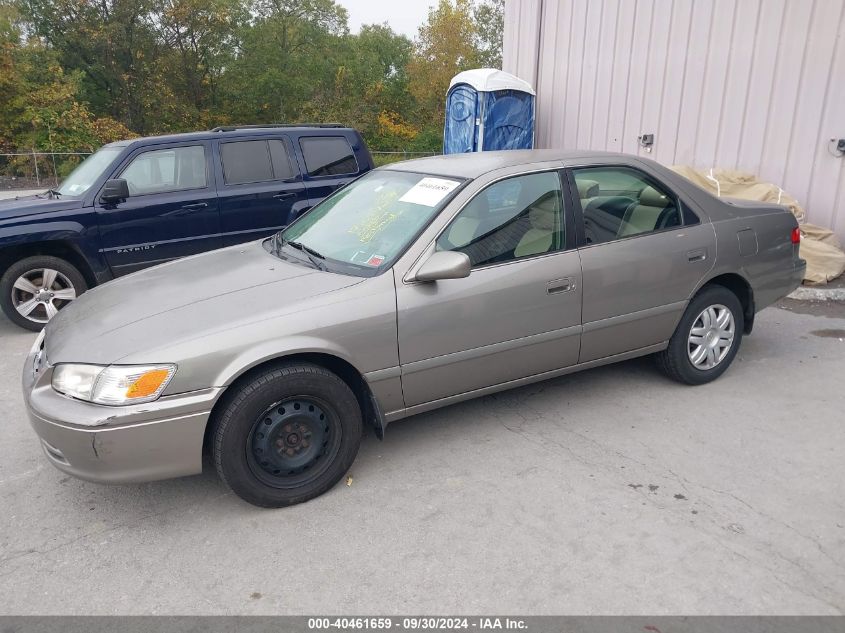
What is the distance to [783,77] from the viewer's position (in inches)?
288

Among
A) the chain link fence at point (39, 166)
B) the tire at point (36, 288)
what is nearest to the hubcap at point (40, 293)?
the tire at point (36, 288)

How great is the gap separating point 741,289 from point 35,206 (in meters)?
6.06

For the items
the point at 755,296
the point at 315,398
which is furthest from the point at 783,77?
the point at 315,398

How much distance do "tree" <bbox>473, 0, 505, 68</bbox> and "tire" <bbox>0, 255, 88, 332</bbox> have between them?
43.5m

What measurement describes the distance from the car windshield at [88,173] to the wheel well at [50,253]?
0.56 metres

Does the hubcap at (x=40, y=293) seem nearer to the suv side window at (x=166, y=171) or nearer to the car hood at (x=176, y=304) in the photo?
the suv side window at (x=166, y=171)

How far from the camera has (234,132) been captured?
6.78m

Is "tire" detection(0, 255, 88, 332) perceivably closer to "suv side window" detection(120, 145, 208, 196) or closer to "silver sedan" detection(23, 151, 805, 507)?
"suv side window" detection(120, 145, 208, 196)

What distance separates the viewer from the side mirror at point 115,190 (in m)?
5.95

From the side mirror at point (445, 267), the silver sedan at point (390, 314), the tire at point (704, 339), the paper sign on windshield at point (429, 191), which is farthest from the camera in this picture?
the tire at point (704, 339)

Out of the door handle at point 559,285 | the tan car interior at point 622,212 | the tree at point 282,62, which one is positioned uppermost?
the tree at point 282,62

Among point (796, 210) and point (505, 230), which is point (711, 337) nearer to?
point (505, 230)

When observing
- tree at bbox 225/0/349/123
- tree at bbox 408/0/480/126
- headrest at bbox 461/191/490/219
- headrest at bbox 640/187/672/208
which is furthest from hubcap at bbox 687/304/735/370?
tree at bbox 408/0/480/126

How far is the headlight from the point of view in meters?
2.74
